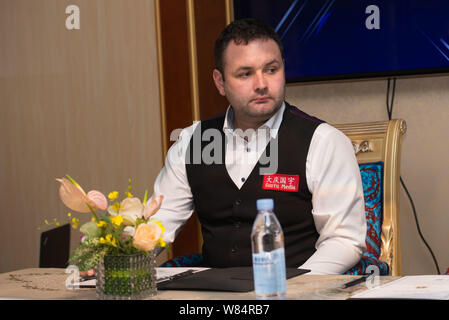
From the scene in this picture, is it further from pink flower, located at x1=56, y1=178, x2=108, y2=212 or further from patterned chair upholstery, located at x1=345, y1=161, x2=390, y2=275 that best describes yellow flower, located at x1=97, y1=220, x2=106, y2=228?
patterned chair upholstery, located at x1=345, y1=161, x2=390, y2=275

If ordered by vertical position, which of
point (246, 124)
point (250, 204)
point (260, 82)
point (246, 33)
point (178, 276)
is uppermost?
point (246, 33)

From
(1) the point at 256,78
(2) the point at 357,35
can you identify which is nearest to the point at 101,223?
(1) the point at 256,78

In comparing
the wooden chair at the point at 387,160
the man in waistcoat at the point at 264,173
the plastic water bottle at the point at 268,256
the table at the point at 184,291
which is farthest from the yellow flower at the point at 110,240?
the wooden chair at the point at 387,160

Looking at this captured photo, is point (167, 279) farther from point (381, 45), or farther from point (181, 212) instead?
point (381, 45)

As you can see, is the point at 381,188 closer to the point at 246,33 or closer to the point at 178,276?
the point at 246,33

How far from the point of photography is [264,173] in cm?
209

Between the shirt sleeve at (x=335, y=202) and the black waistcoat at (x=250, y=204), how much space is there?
0.04 meters

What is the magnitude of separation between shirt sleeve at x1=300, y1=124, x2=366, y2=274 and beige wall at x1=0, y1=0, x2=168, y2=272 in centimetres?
128

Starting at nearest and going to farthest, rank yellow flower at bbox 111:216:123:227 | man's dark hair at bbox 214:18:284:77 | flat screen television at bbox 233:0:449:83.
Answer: yellow flower at bbox 111:216:123:227
man's dark hair at bbox 214:18:284:77
flat screen television at bbox 233:0:449:83

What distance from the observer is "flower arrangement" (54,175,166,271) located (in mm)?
1341

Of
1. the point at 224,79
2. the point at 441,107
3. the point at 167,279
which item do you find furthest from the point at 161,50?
the point at 167,279

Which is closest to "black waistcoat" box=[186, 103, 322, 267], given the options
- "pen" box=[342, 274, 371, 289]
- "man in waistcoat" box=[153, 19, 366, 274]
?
"man in waistcoat" box=[153, 19, 366, 274]

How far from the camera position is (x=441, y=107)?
9.16 feet

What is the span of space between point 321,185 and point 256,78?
0.40 m
